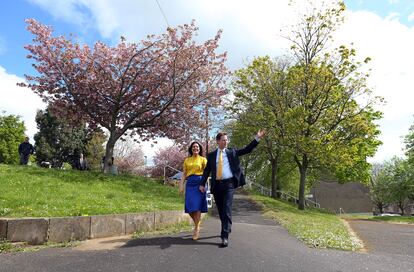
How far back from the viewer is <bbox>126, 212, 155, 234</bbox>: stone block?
7773 millimetres

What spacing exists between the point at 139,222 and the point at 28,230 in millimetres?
2493

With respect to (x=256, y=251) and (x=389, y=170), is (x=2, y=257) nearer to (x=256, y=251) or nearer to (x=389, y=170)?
(x=256, y=251)

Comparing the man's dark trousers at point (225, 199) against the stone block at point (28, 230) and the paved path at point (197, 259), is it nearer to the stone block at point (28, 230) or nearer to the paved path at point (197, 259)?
the paved path at point (197, 259)

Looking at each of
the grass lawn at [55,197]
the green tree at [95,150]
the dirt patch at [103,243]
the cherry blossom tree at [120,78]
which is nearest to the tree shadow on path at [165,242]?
the dirt patch at [103,243]

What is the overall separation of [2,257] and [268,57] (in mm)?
21309

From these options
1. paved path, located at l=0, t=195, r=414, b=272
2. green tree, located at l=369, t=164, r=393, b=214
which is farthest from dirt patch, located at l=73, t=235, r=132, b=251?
green tree, located at l=369, t=164, r=393, b=214

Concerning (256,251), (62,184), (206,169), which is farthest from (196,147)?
(62,184)

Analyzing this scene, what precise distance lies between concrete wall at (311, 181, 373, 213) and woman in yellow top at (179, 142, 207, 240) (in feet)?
202

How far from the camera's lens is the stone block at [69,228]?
6.29 m

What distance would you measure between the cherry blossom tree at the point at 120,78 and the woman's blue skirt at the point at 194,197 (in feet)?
39.4

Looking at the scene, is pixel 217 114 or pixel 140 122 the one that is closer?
pixel 140 122

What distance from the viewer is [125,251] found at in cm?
593

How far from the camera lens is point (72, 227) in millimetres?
6574

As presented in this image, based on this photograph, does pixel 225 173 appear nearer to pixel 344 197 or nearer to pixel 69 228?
pixel 69 228
